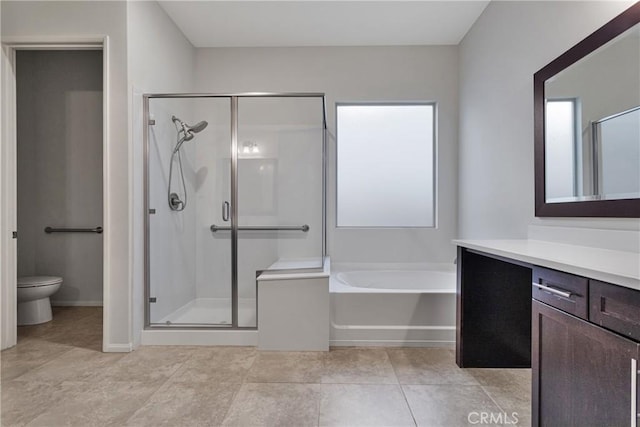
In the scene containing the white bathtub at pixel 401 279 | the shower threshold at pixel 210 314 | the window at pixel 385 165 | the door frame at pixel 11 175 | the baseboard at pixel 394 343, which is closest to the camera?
the door frame at pixel 11 175

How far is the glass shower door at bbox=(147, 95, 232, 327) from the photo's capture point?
274cm

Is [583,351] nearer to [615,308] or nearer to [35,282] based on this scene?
[615,308]

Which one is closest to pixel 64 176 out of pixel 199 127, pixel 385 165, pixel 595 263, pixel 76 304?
pixel 76 304

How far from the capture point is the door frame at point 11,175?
2.43 metres

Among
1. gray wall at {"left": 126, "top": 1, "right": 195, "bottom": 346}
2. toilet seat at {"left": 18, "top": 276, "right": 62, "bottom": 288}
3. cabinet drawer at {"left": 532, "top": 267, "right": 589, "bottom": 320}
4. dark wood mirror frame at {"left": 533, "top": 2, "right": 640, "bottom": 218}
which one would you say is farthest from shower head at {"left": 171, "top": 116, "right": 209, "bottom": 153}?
cabinet drawer at {"left": 532, "top": 267, "right": 589, "bottom": 320}

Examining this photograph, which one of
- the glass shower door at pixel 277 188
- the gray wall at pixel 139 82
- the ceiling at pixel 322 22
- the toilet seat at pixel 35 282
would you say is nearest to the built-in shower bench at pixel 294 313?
the glass shower door at pixel 277 188

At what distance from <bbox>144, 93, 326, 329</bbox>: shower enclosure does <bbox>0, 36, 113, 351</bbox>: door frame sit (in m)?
0.28

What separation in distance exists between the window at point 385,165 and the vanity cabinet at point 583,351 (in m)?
2.41

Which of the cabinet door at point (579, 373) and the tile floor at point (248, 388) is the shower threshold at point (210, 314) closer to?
the tile floor at point (248, 388)

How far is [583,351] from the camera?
1175 mm

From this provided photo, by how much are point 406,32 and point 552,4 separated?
151 cm

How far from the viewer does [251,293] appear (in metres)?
2.74

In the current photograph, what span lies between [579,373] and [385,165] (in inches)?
113

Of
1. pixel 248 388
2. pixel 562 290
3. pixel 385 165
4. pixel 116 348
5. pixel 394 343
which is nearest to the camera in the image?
pixel 562 290
